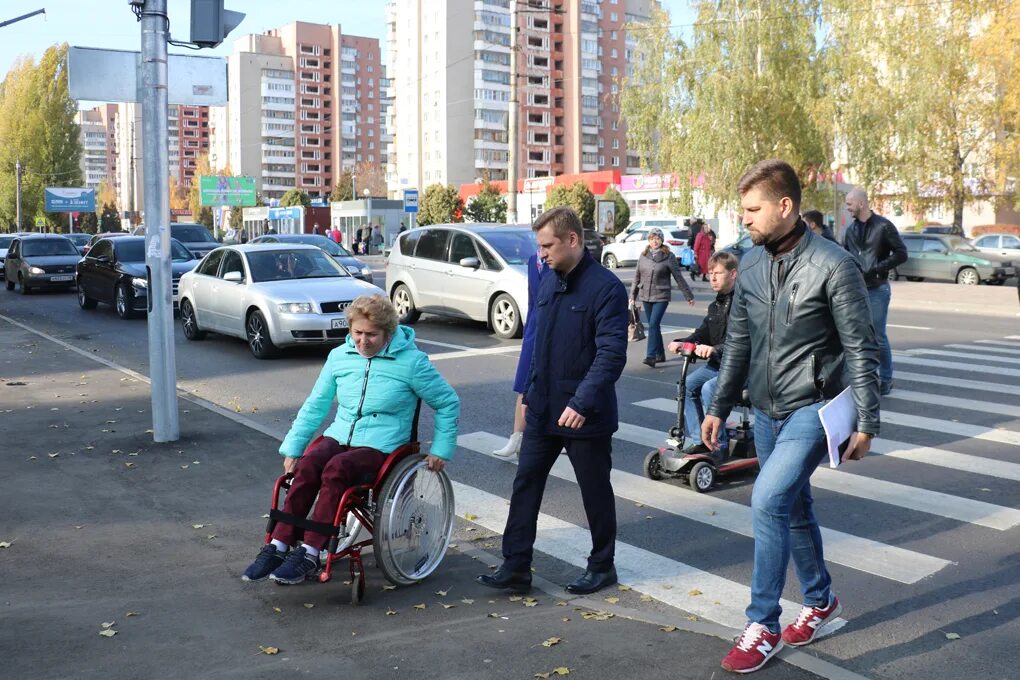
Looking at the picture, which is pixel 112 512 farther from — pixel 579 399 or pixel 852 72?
pixel 852 72

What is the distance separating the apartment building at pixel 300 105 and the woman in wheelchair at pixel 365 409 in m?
157

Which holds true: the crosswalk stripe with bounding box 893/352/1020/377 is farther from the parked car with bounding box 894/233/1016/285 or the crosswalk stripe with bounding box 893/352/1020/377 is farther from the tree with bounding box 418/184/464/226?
the tree with bounding box 418/184/464/226

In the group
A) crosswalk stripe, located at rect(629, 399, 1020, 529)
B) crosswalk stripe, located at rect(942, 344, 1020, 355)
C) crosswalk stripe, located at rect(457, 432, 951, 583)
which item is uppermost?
crosswalk stripe, located at rect(942, 344, 1020, 355)

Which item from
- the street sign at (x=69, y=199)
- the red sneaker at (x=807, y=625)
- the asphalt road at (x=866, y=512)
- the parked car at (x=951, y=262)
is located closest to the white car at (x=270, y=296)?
the asphalt road at (x=866, y=512)

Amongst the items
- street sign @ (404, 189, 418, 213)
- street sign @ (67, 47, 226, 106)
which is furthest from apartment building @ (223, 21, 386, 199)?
street sign @ (67, 47, 226, 106)

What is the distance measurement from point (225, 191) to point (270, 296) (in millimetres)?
86062

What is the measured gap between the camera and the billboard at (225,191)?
310 ft

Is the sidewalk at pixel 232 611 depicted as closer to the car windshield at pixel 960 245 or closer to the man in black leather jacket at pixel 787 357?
the man in black leather jacket at pixel 787 357

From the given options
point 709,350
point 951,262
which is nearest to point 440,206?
point 951,262

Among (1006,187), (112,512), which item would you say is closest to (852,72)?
(1006,187)

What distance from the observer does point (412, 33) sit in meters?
120

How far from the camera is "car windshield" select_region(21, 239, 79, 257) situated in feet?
93.5

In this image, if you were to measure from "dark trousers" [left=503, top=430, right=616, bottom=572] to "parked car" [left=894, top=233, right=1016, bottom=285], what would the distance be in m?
27.8

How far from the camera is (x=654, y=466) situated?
7516mm
